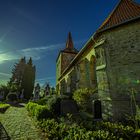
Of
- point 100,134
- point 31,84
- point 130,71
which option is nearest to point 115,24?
point 130,71

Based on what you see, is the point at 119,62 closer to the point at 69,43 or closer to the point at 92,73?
the point at 92,73

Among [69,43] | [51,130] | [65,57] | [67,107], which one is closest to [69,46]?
[69,43]

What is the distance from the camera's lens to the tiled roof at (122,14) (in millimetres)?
8586

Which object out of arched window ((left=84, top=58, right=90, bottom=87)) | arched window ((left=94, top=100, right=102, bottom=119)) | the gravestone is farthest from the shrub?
arched window ((left=84, top=58, right=90, bottom=87))

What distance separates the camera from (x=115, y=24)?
872 centimetres

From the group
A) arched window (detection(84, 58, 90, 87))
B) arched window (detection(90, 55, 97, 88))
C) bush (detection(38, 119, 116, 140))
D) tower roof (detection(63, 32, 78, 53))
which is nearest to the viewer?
bush (detection(38, 119, 116, 140))

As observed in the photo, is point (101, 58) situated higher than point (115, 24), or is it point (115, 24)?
point (115, 24)

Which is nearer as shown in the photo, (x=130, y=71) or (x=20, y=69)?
(x=130, y=71)

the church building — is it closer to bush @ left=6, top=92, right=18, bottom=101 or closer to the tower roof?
the tower roof

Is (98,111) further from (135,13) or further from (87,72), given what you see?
(135,13)

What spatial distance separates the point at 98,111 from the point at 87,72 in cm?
556

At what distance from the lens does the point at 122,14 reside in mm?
9375

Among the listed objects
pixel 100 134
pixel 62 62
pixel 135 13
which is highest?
pixel 62 62

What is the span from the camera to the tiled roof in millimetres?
8586
